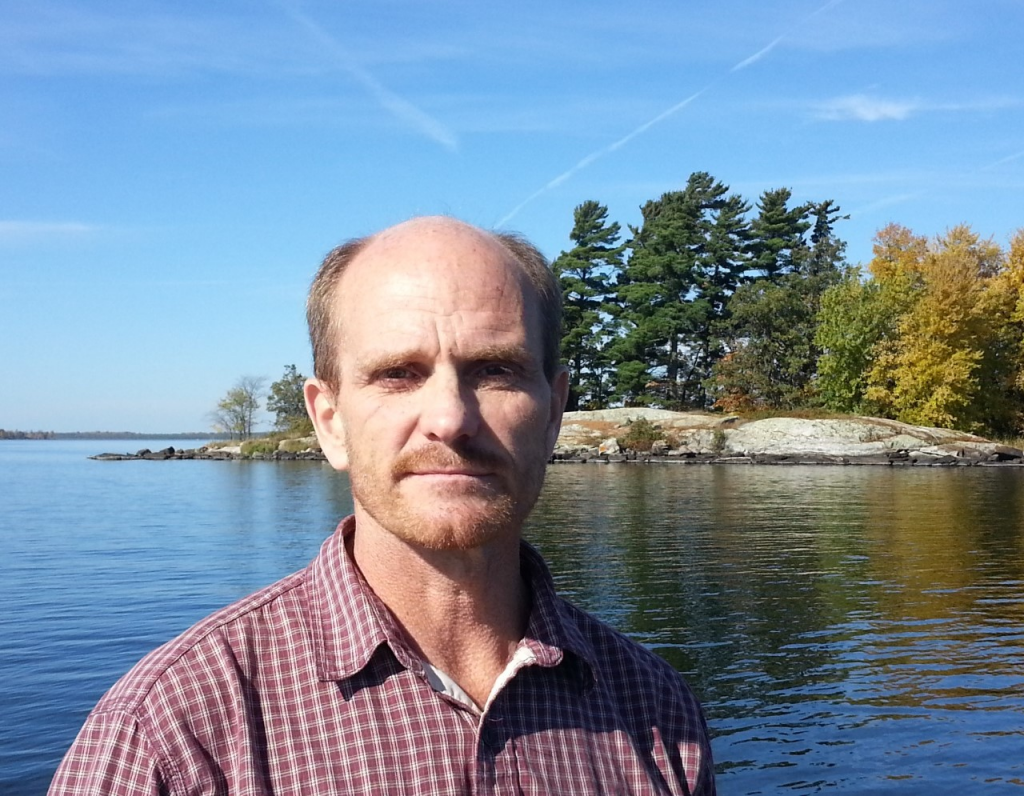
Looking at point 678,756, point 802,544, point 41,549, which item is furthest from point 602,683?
point 41,549

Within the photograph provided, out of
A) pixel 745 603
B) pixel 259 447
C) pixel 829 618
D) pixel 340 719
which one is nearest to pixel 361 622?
pixel 340 719

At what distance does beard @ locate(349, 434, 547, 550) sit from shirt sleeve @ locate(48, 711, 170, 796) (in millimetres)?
520

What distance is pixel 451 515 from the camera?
1.71m

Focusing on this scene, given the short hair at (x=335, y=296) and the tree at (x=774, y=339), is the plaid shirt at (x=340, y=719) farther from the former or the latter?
the tree at (x=774, y=339)

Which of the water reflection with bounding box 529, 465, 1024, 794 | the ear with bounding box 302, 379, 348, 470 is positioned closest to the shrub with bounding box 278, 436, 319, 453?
the water reflection with bounding box 529, 465, 1024, 794

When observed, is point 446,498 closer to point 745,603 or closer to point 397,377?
point 397,377

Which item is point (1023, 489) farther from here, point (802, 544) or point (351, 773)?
point (351, 773)

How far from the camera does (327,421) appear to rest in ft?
6.41

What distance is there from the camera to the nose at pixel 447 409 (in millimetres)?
1697

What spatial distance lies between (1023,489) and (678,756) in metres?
36.4

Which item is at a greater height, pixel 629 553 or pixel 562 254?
pixel 562 254

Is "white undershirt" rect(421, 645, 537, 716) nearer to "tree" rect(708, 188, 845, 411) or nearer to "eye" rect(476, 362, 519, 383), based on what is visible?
"eye" rect(476, 362, 519, 383)

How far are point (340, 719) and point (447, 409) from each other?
546 mm

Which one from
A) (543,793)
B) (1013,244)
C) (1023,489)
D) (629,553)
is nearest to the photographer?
(543,793)
